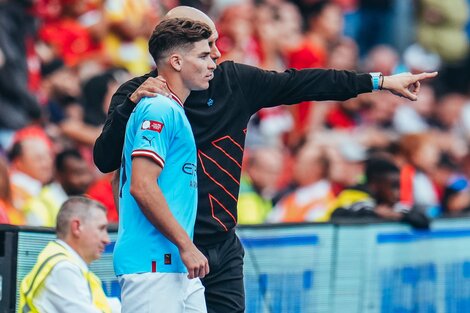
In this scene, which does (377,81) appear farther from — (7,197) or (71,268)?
(7,197)

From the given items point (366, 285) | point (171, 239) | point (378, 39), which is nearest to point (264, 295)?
point (366, 285)

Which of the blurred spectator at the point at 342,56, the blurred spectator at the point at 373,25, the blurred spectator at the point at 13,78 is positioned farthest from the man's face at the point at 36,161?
the blurred spectator at the point at 373,25

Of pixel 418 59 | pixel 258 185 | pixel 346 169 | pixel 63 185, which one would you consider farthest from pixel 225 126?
pixel 418 59

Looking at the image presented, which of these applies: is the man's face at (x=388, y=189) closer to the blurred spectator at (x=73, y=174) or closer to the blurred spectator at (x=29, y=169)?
the blurred spectator at (x=73, y=174)

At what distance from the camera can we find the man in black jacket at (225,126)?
212 inches

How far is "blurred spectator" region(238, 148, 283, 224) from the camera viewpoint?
10.1 metres

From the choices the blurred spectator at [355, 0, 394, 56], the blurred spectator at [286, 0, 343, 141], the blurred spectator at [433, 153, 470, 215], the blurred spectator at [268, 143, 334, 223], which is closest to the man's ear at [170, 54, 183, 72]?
the blurred spectator at [268, 143, 334, 223]

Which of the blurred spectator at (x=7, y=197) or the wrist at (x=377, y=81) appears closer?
the wrist at (x=377, y=81)

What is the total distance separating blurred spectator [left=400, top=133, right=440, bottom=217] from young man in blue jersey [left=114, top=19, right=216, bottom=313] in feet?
19.6

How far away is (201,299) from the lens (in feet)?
17.0

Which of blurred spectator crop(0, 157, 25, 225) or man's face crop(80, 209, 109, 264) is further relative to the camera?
blurred spectator crop(0, 157, 25, 225)

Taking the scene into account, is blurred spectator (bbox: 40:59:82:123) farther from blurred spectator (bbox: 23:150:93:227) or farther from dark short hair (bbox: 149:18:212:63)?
dark short hair (bbox: 149:18:212:63)

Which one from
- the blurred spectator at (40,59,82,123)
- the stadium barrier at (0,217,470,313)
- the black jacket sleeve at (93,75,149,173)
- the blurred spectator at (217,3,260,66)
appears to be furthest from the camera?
the blurred spectator at (217,3,260,66)

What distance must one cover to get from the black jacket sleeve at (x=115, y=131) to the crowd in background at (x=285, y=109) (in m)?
2.36
